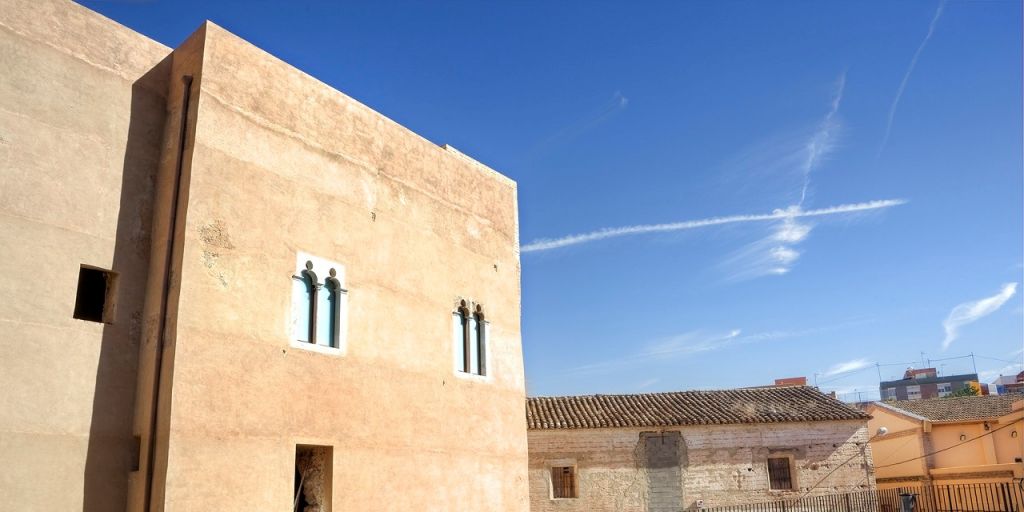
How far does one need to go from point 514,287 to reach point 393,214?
3.14m

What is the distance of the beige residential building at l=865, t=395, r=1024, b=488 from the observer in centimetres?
2502

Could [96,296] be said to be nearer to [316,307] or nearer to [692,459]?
[316,307]

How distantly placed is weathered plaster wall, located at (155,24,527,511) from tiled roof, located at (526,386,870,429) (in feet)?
38.2

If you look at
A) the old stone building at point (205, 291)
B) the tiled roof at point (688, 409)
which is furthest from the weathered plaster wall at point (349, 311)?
the tiled roof at point (688, 409)

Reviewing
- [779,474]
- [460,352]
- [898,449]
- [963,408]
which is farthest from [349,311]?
[963,408]

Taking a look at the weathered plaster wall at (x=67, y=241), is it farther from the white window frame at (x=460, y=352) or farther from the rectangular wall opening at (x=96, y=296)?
the white window frame at (x=460, y=352)

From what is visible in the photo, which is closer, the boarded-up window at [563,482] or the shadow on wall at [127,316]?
the shadow on wall at [127,316]

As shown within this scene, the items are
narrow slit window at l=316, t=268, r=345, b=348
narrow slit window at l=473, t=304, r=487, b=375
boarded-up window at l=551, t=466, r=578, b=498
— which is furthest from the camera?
boarded-up window at l=551, t=466, r=578, b=498

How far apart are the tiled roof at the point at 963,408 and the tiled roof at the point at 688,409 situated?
5621 mm

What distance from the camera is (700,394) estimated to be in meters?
26.5

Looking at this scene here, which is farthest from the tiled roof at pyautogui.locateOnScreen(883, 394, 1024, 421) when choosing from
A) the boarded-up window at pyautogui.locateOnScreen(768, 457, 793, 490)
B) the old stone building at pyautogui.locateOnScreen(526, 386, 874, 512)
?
the boarded-up window at pyautogui.locateOnScreen(768, 457, 793, 490)

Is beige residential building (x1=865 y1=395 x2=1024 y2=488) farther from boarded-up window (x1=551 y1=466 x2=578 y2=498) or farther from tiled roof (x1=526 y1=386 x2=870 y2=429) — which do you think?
boarded-up window (x1=551 y1=466 x2=578 y2=498)

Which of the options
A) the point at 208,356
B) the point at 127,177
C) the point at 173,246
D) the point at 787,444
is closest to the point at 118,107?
the point at 127,177

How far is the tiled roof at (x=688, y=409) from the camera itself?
23625 mm
